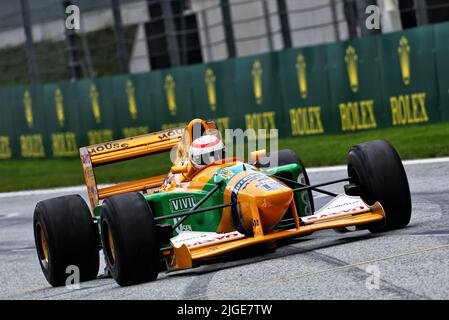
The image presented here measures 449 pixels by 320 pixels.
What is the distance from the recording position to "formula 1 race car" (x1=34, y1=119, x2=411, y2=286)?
8.66 meters

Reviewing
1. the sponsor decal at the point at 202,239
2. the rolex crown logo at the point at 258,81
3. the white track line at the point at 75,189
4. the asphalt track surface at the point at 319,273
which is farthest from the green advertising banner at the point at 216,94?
the sponsor decal at the point at 202,239

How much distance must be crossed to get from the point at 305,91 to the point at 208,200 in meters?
11.7

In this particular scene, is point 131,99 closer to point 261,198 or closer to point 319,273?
point 261,198

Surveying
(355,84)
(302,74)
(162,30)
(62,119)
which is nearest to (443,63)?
(355,84)

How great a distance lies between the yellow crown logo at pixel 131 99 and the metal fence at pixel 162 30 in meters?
0.55

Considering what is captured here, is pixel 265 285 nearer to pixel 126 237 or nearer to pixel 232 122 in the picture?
pixel 126 237

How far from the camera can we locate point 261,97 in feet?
72.4

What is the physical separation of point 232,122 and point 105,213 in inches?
546

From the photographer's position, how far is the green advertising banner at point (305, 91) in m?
20.8

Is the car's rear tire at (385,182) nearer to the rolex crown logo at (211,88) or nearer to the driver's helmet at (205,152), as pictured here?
the driver's helmet at (205,152)

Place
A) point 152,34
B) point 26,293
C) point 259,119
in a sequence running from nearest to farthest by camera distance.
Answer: point 26,293, point 259,119, point 152,34

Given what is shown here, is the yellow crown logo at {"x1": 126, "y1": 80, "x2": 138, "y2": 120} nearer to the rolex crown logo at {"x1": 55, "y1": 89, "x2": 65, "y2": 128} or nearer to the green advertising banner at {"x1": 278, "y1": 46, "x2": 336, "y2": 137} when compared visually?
the rolex crown logo at {"x1": 55, "y1": 89, "x2": 65, "y2": 128}

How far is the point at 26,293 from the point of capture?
970 centimetres
